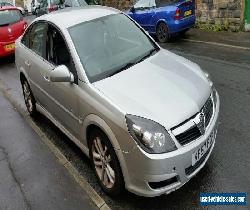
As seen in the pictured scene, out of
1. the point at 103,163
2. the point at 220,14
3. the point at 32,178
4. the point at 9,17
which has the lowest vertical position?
the point at 32,178

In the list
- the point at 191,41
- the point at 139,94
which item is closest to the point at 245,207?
the point at 139,94

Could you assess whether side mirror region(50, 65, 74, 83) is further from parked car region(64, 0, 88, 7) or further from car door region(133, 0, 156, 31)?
parked car region(64, 0, 88, 7)

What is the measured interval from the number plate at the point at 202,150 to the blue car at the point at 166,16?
8.34 metres

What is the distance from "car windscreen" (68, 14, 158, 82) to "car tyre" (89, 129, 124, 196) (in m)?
0.74

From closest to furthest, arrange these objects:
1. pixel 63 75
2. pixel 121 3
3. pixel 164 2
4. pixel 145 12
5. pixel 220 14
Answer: pixel 63 75, pixel 164 2, pixel 145 12, pixel 220 14, pixel 121 3

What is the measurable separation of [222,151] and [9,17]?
33.9 feet

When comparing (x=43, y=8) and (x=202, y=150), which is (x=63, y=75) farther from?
(x=43, y=8)

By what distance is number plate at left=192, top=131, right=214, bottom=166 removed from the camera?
3.81 m

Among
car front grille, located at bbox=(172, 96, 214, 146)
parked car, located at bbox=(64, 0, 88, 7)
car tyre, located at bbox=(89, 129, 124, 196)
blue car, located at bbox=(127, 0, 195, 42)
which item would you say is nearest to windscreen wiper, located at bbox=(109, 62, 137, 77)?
car tyre, located at bbox=(89, 129, 124, 196)

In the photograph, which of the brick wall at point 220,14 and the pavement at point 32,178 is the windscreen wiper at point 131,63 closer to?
the pavement at point 32,178

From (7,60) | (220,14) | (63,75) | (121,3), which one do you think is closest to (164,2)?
(220,14)

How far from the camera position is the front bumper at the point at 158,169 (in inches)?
141

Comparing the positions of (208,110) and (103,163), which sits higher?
(208,110)

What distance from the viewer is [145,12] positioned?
1298 centimetres
